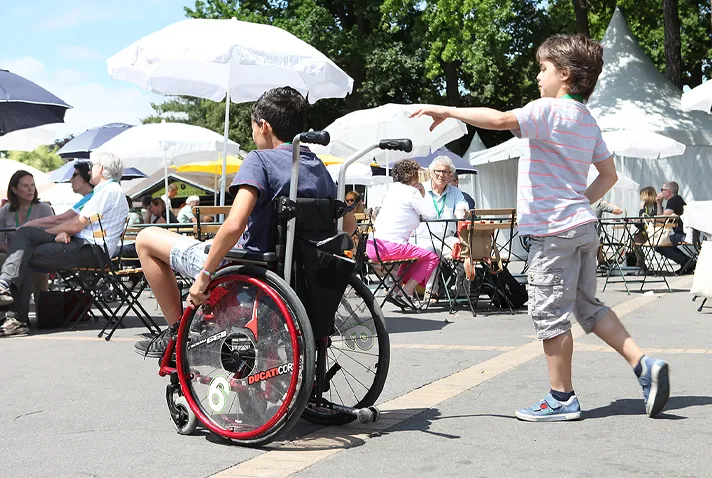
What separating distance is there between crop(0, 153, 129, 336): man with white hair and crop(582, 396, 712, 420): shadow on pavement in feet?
16.8

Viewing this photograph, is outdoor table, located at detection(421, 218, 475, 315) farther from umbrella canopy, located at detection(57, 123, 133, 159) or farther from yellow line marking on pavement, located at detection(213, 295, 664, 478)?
umbrella canopy, located at detection(57, 123, 133, 159)

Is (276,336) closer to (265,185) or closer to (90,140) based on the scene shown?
(265,185)

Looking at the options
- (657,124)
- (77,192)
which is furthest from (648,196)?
(77,192)

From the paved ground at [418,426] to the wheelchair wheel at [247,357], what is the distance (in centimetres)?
15

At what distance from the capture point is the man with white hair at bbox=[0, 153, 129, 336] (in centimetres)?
906

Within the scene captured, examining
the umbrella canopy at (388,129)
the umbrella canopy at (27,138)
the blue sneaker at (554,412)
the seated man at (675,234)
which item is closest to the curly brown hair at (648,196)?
the seated man at (675,234)

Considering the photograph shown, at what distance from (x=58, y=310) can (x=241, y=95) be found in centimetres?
317

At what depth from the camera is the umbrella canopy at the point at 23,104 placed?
34.4 feet

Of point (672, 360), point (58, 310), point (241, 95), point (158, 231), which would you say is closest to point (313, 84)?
point (241, 95)

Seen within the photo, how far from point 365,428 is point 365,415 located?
0.26 m

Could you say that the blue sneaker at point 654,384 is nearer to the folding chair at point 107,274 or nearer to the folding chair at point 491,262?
the folding chair at point 107,274

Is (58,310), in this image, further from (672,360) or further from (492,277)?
(672,360)

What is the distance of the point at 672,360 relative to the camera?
689 cm

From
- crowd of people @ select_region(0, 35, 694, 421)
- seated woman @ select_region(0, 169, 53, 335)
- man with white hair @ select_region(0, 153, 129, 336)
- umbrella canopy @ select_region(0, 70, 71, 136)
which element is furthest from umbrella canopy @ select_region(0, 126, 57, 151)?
crowd of people @ select_region(0, 35, 694, 421)
